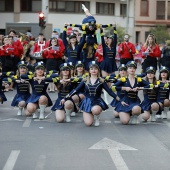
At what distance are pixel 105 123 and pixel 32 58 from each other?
1010 cm

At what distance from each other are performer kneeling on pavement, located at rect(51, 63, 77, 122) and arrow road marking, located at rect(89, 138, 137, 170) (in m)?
2.56

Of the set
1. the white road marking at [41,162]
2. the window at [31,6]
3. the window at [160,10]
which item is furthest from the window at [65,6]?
the white road marking at [41,162]

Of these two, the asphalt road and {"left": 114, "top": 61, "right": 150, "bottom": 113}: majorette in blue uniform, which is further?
{"left": 114, "top": 61, "right": 150, "bottom": 113}: majorette in blue uniform

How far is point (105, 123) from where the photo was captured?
14188 millimetres

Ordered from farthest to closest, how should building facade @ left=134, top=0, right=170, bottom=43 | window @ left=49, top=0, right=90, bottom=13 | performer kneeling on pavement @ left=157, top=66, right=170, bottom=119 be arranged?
1. building facade @ left=134, top=0, right=170, bottom=43
2. window @ left=49, top=0, right=90, bottom=13
3. performer kneeling on pavement @ left=157, top=66, right=170, bottom=119

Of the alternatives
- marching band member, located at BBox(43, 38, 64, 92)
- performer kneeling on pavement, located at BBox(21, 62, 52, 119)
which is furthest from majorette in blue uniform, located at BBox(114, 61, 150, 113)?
marching band member, located at BBox(43, 38, 64, 92)

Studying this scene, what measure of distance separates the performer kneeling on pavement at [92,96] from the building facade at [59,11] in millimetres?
46134

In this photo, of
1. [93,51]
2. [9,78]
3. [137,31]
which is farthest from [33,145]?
[137,31]

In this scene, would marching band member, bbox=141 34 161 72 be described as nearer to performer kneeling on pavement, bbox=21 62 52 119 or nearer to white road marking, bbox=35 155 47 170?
performer kneeling on pavement, bbox=21 62 52 119

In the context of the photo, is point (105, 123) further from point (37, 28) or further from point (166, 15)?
point (166, 15)

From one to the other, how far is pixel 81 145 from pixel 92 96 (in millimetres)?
2865

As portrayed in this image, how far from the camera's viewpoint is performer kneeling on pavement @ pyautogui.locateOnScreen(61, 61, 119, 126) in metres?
13.6

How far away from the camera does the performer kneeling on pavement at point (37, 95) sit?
14.6m

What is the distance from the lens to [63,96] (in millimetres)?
14531
